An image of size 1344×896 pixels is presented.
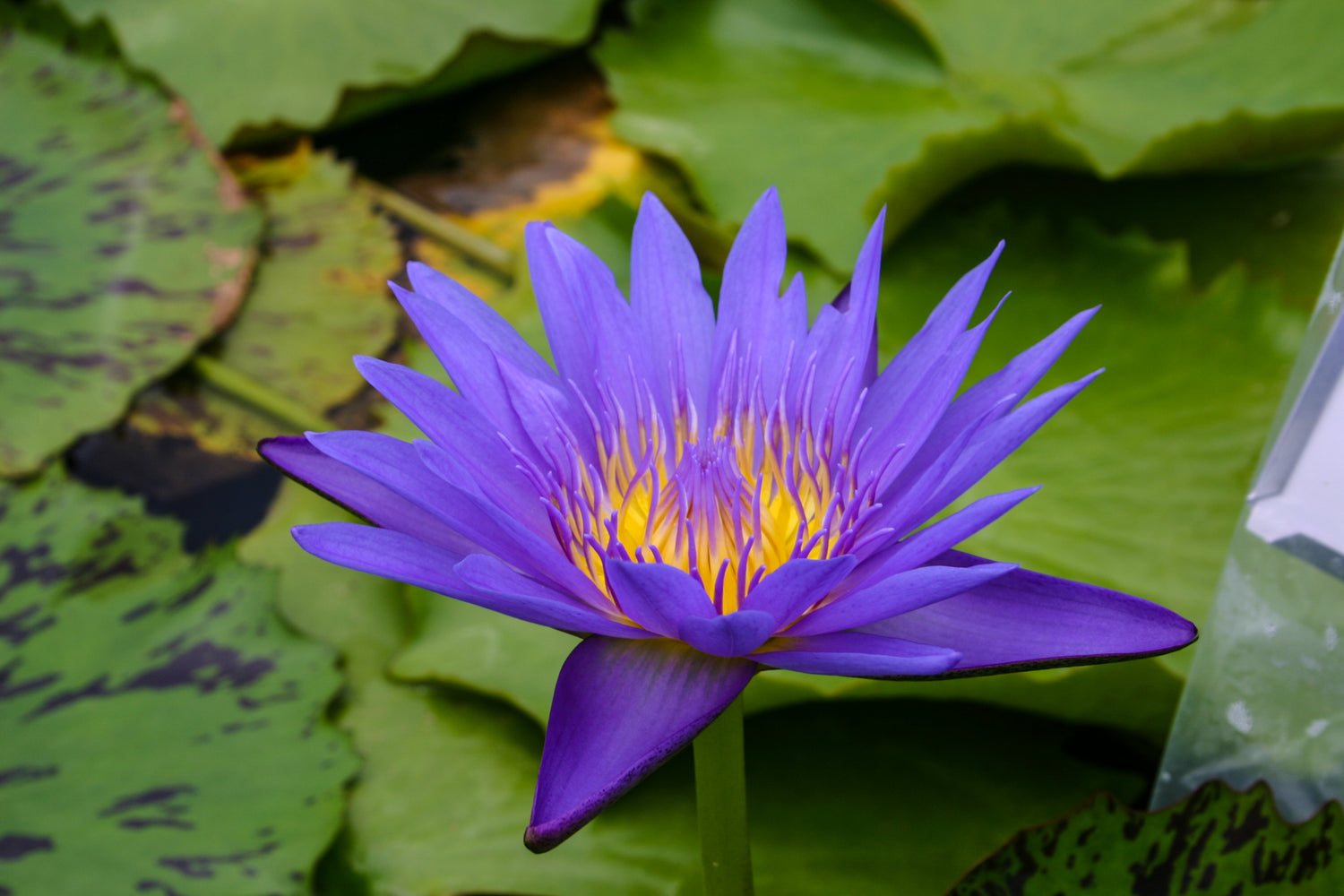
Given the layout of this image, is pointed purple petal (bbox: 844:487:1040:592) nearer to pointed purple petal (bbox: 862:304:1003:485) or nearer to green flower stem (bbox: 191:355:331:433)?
pointed purple petal (bbox: 862:304:1003:485)

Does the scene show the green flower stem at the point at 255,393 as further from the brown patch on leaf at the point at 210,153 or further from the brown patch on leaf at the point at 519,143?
the brown patch on leaf at the point at 519,143

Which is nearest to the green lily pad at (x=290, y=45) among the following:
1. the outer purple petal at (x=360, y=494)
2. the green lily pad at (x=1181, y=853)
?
the outer purple petal at (x=360, y=494)

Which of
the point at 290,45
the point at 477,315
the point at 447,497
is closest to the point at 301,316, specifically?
the point at 290,45

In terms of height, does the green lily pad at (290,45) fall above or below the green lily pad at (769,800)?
above

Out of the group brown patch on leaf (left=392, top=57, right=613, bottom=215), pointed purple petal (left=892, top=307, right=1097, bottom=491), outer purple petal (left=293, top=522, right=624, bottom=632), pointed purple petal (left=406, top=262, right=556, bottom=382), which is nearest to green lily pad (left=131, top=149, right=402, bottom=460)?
brown patch on leaf (left=392, top=57, right=613, bottom=215)

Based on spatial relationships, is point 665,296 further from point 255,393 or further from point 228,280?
point 228,280

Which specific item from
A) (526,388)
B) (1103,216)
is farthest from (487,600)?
(1103,216)
